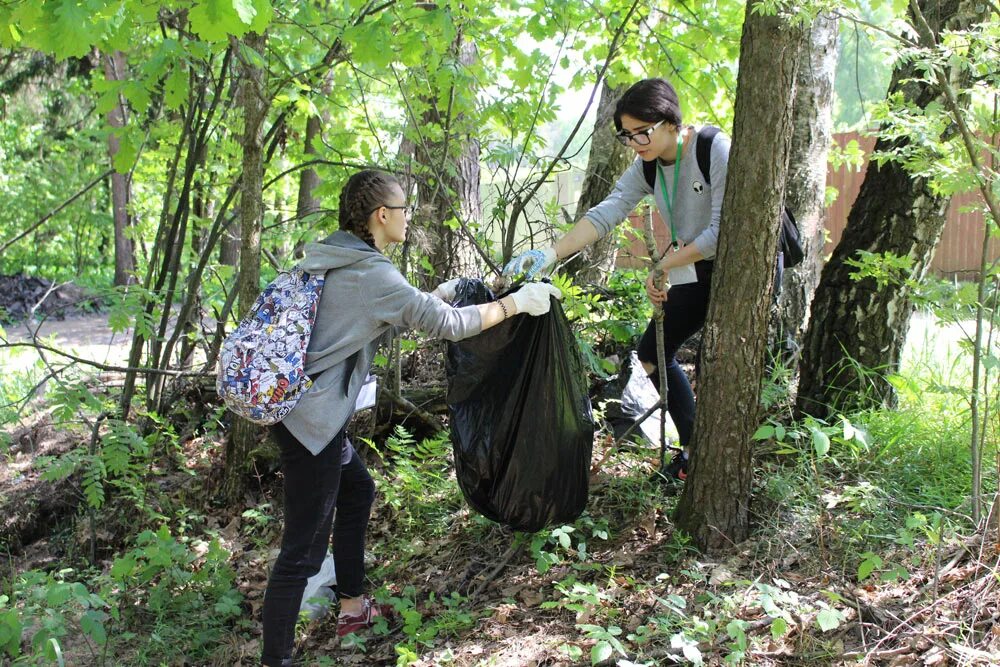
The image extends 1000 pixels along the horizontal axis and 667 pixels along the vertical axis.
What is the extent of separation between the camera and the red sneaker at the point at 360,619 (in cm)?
297

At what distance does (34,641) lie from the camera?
267cm

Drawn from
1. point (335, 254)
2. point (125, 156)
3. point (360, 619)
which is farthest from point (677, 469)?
Result: point (125, 156)

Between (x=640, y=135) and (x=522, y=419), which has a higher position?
(x=640, y=135)

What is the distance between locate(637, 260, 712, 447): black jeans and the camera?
3.14 m

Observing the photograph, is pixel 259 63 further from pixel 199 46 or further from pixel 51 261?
pixel 51 261

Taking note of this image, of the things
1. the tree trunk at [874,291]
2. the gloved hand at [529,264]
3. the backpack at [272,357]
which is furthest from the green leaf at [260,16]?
the tree trunk at [874,291]

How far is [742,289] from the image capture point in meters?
2.69

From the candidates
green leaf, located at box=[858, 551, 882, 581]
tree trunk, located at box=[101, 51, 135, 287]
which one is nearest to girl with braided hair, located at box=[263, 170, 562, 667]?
green leaf, located at box=[858, 551, 882, 581]

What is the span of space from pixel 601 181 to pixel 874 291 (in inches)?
107

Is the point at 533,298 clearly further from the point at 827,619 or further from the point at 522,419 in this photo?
the point at 827,619

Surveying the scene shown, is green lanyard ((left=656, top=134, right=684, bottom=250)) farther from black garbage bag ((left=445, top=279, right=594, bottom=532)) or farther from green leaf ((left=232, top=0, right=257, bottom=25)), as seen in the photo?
green leaf ((left=232, top=0, right=257, bottom=25))

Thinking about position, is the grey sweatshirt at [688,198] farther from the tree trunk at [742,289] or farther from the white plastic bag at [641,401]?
the white plastic bag at [641,401]

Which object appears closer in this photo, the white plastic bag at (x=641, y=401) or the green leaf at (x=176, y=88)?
the green leaf at (x=176, y=88)

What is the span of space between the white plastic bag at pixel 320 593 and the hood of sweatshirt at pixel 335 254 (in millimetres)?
1266
